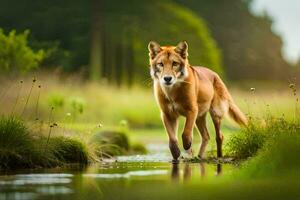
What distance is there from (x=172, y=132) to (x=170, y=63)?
3.19 ft

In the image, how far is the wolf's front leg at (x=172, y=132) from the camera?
40.6ft

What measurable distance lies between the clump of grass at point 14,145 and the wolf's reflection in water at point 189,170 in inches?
75.8

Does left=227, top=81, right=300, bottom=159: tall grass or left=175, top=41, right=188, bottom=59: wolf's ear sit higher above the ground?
left=175, top=41, right=188, bottom=59: wolf's ear

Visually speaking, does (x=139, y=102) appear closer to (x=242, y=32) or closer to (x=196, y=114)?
(x=196, y=114)

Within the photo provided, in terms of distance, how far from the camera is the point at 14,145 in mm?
11492

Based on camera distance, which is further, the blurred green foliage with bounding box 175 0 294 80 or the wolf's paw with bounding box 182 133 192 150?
the blurred green foliage with bounding box 175 0 294 80

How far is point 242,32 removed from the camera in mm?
49625

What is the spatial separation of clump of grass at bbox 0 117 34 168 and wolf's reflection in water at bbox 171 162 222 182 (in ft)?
6.31

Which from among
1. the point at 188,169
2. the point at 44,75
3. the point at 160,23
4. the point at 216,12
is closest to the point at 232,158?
the point at 188,169

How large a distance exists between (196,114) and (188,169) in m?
1.40

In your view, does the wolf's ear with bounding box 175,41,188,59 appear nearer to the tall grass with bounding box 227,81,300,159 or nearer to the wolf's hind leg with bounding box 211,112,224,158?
the tall grass with bounding box 227,81,300,159

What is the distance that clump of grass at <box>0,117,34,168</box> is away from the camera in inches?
447

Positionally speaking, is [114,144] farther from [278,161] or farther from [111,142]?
[278,161]

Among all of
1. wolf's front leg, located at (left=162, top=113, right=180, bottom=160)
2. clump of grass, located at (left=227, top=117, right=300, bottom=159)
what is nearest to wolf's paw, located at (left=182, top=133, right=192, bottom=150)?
wolf's front leg, located at (left=162, top=113, right=180, bottom=160)
